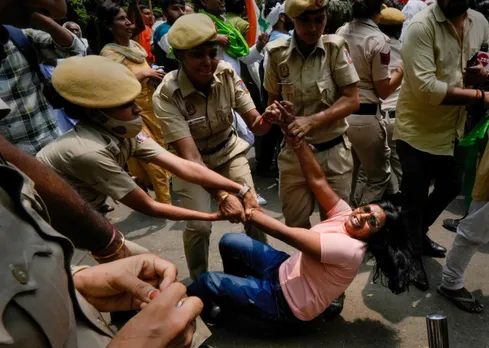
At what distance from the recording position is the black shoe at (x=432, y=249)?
12.6 ft

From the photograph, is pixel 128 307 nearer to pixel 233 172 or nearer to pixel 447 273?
pixel 233 172

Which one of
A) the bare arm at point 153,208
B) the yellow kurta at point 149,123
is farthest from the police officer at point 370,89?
the yellow kurta at point 149,123

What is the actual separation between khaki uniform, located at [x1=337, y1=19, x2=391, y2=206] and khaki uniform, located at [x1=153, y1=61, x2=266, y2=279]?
1.00 m

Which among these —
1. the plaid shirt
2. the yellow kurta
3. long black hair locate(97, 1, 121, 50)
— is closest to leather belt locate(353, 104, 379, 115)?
the yellow kurta

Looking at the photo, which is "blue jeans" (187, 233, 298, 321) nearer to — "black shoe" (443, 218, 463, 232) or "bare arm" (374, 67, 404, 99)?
"bare arm" (374, 67, 404, 99)

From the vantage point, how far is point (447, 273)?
3.25 meters

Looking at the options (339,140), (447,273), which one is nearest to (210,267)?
(339,140)

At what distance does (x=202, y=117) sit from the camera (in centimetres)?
321

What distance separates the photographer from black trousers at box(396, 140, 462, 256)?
11.2 feet

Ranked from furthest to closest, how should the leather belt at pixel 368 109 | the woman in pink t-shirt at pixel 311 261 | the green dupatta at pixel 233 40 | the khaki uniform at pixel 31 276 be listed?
1. the green dupatta at pixel 233 40
2. the leather belt at pixel 368 109
3. the woman in pink t-shirt at pixel 311 261
4. the khaki uniform at pixel 31 276

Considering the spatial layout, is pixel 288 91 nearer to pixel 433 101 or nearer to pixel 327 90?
pixel 327 90

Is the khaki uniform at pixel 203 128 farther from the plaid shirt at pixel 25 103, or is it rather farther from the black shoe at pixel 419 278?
the black shoe at pixel 419 278

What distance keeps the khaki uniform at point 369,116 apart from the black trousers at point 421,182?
1.41ft

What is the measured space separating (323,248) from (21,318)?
2013 mm
